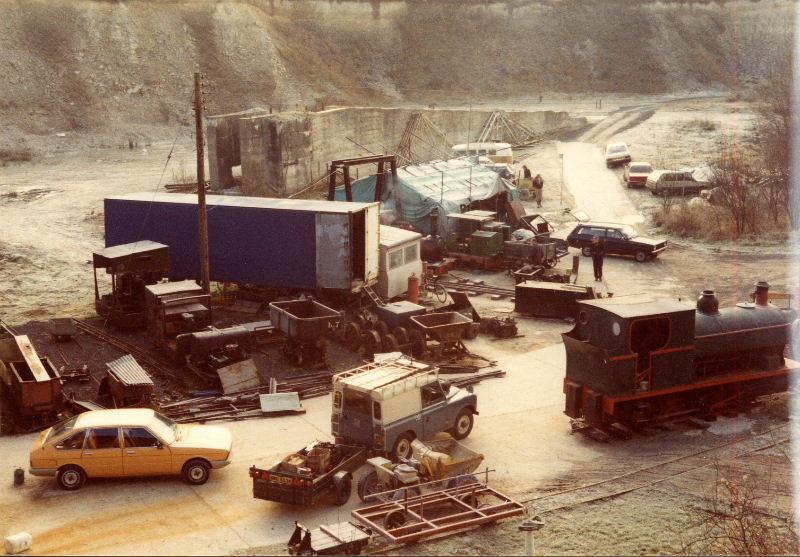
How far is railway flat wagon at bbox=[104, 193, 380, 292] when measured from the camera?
2931 centimetres

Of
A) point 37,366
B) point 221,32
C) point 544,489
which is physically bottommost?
point 544,489

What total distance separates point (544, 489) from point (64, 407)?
11.2 m

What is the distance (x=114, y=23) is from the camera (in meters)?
77.1

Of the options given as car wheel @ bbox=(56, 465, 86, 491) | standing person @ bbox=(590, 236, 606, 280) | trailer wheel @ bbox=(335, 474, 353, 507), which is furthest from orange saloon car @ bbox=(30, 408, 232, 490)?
standing person @ bbox=(590, 236, 606, 280)

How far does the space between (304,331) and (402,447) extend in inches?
266

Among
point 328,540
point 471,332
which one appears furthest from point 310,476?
point 471,332

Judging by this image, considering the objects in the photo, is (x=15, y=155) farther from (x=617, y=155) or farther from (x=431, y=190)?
(x=617, y=155)

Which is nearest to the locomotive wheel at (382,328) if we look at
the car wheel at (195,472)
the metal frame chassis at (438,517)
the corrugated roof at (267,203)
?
the corrugated roof at (267,203)

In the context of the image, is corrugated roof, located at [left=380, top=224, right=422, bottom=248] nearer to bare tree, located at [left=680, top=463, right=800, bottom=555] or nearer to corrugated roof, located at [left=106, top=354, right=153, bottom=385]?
corrugated roof, located at [left=106, top=354, right=153, bottom=385]

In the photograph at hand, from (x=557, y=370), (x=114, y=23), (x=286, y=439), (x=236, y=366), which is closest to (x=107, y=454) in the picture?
(x=286, y=439)

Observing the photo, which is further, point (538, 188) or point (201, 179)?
point (538, 188)

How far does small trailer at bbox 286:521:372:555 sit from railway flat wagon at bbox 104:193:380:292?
14.4 meters

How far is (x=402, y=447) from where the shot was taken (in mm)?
18516

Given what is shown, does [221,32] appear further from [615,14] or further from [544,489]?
[544,489]
